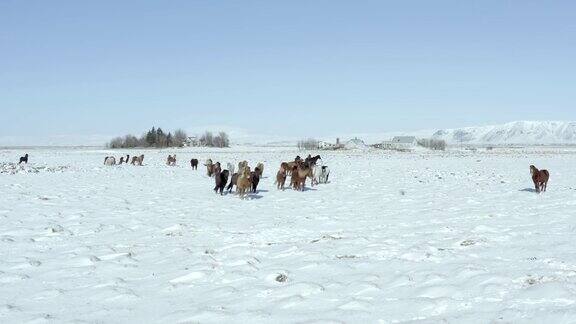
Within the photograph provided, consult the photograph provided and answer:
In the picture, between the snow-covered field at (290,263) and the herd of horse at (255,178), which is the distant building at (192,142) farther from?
the snow-covered field at (290,263)

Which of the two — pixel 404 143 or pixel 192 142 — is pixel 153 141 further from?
pixel 404 143

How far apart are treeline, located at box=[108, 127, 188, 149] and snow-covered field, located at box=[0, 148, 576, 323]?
11674 cm

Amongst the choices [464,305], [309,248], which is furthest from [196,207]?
[464,305]

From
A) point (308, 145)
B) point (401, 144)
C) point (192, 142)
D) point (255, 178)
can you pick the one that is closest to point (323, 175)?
point (255, 178)

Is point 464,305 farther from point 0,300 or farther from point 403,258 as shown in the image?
point 0,300

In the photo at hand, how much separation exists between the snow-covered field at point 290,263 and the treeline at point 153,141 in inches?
4596

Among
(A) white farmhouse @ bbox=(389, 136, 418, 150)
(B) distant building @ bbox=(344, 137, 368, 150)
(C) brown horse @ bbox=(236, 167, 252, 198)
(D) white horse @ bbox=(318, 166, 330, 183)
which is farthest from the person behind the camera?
(A) white farmhouse @ bbox=(389, 136, 418, 150)

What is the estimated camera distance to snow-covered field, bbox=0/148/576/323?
17.3ft

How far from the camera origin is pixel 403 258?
24.4 feet

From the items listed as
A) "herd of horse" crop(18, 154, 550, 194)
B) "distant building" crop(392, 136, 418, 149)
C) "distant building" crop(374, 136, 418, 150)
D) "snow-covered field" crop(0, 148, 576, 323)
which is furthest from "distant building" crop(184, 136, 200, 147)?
"snow-covered field" crop(0, 148, 576, 323)

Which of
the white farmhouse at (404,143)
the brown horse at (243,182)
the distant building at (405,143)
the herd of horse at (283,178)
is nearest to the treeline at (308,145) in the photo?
the white farmhouse at (404,143)

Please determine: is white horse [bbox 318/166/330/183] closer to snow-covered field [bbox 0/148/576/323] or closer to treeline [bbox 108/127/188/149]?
snow-covered field [bbox 0/148/576/323]

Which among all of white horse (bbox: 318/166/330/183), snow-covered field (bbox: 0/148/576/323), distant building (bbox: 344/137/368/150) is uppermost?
distant building (bbox: 344/137/368/150)

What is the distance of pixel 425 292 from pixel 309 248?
3.03m
